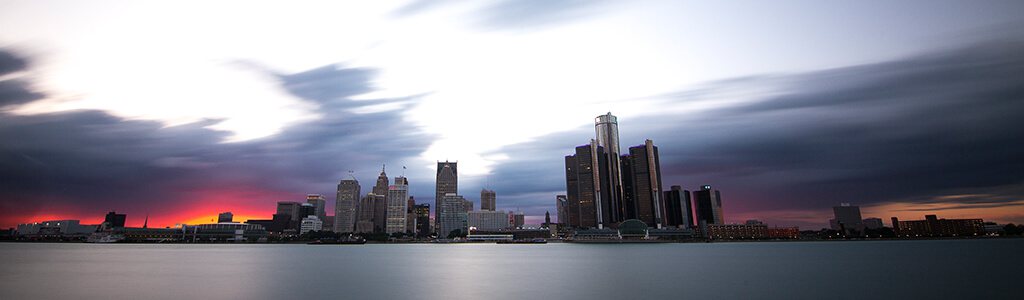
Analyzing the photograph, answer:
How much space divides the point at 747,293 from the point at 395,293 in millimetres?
29371

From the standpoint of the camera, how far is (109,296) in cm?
3562

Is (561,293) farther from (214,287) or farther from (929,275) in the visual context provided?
(929,275)

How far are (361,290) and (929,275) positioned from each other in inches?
2525

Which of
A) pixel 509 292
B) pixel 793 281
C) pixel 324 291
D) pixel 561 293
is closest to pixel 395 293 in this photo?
pixel 324 291

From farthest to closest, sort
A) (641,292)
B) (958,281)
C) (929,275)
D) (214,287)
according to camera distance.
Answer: (929,275) → (958,281) → (214,287) → (641,292)

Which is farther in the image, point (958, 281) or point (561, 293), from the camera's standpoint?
point (958, 281)

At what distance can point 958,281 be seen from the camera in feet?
148

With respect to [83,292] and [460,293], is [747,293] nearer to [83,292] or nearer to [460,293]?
[460,293]

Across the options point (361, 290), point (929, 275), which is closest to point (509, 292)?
point (361, 290)

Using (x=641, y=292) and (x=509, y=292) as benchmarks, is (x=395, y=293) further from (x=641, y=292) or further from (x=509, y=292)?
(x=641, y=292)

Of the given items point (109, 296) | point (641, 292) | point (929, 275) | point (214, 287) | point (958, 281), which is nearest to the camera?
point (109, 296)

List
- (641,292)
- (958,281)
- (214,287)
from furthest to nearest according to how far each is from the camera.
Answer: (958,281) < (214,287) < (641,292)

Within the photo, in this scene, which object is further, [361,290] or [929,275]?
[929,275]

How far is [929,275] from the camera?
173 feet
